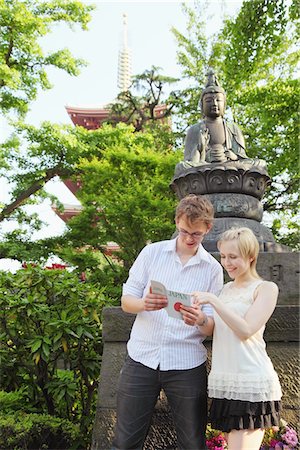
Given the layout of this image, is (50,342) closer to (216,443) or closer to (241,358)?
(216,443)

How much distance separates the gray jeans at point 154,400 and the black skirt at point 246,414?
10 cm

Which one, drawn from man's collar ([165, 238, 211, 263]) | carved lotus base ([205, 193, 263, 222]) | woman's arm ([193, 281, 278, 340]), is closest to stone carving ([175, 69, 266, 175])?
carved lotus base ([205, 193, 263, 222])

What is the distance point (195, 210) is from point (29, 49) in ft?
31.2

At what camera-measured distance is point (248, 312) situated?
5.73 feet

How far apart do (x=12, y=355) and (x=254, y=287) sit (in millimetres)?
2479

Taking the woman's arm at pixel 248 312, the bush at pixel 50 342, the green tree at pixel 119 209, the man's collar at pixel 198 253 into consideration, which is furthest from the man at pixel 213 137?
the green tree at pixel 119 209

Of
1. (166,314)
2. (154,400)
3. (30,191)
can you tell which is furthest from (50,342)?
(30,191)

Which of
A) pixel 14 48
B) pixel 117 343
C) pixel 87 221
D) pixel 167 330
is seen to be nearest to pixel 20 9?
pixel 14 48

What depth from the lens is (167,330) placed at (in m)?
1.82

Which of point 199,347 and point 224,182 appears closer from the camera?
point 199,347

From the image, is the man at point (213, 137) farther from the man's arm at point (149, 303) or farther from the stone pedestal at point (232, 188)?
the man's arm at point (149, 303)

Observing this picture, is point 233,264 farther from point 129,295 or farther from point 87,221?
point 87,221

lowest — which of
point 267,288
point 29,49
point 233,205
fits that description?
point 267,288

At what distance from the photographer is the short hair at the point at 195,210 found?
5.90 ft
